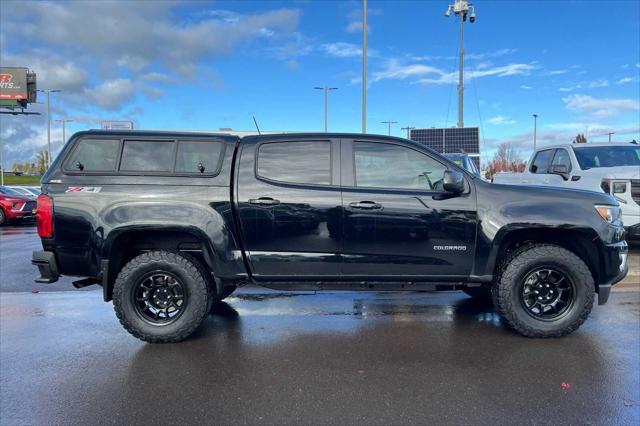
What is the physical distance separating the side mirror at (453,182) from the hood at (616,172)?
5.61 m

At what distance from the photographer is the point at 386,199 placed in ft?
14.8

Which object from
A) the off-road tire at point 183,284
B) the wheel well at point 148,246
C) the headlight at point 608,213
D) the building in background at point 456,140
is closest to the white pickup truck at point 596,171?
the headlight at point 608,213

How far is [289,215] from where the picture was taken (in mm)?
4488

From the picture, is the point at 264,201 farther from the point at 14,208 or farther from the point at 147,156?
the point at 14,208

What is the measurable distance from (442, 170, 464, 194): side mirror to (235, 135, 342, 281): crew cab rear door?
3.27ft

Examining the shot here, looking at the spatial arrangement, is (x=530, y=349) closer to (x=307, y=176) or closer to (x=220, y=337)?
(x=307, y=176)

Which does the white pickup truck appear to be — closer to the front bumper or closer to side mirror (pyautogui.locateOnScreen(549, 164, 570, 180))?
side mirror (pyautogui.locateOnScreen(549, 164, 570, 180))

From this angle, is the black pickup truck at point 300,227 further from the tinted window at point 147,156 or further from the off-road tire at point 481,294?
the off-road tire at point 481,294

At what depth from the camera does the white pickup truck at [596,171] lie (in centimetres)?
831

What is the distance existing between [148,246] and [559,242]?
4.15 metres

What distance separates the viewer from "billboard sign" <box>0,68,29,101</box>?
124ft

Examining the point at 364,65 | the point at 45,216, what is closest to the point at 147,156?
the point at 45,216

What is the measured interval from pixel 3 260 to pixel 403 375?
8.86 metres

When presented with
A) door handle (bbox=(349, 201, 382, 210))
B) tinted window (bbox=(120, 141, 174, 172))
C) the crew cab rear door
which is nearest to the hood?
door handle (bbox=(349, 201, 382, 210))
